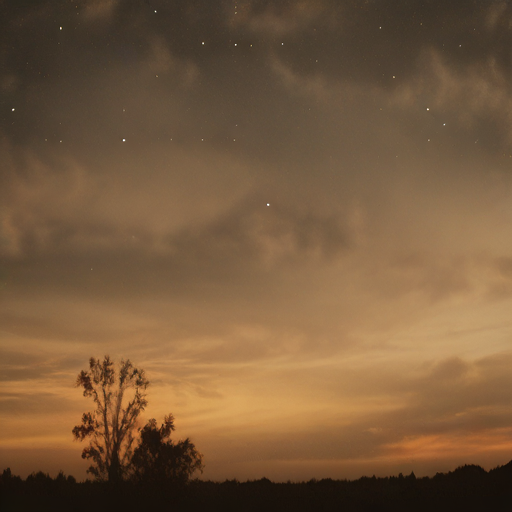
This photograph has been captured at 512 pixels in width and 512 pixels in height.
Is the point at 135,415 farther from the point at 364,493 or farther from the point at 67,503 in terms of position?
the point at 364,493

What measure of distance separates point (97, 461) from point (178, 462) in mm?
8099

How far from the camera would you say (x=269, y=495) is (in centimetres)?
2831

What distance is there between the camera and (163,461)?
1246 inches

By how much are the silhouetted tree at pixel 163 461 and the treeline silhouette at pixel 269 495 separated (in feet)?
1.76

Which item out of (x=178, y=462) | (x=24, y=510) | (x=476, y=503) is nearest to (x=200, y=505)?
(x=178, y=462)

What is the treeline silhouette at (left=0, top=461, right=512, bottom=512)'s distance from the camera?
979 inches

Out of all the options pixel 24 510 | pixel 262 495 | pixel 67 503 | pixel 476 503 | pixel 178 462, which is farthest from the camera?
pixel 178 462

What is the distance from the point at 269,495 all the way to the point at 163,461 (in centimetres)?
697

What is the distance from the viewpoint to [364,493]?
2853 centimetres

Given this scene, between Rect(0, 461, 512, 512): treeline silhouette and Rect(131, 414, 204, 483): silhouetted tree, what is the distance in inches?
21.1

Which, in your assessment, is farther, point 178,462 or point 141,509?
point 178,462

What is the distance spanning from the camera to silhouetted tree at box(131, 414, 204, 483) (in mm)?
31000

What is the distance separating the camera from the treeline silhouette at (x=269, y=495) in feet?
81.6

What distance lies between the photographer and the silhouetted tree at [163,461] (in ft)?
102
